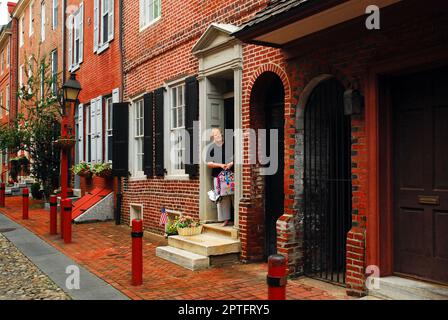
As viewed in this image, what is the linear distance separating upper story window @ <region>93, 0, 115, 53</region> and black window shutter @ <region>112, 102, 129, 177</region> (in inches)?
97.7

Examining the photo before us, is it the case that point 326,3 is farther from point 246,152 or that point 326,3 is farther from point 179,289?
point 179,289

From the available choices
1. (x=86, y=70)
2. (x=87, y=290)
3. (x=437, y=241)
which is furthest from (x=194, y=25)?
(x=86, y=70)

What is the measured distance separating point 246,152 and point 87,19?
999cm

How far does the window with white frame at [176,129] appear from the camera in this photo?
372 inches

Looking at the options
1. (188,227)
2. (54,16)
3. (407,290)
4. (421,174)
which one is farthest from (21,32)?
(407,290)

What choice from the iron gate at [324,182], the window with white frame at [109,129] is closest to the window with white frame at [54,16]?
the window with white frame at [109,129]

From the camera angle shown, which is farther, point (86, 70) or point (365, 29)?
point (86, 70)

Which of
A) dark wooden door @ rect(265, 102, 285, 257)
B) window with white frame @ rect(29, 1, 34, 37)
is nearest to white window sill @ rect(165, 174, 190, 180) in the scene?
dark wooden door @ rect(265, 102, 285, 257)

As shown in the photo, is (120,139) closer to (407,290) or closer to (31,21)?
(407,290)

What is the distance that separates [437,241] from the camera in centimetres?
493

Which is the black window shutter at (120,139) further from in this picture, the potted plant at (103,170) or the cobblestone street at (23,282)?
the cobblestone street at (23,282)

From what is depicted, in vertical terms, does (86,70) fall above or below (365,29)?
above

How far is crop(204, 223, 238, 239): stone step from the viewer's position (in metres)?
7.51

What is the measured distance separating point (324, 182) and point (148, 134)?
5.28 m
